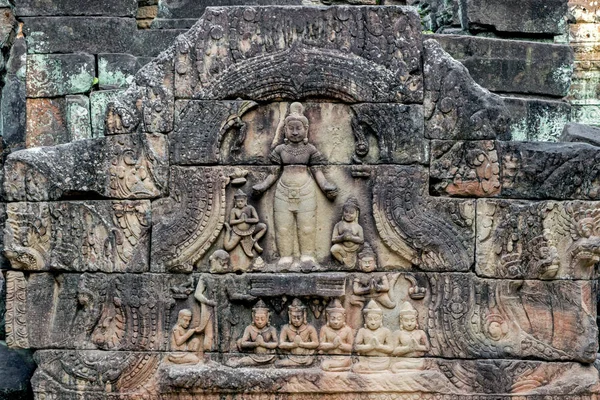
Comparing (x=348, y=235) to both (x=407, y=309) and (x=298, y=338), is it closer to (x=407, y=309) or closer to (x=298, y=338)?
(x=407, y=309)

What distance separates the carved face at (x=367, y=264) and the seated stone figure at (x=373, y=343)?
0.26 m

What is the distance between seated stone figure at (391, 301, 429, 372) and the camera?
8.75 m

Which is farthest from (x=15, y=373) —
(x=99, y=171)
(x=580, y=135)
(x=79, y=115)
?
(x=580, y=135)

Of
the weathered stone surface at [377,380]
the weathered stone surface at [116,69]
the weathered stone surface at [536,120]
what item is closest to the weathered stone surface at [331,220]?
the weathered stone surface at [377,380]

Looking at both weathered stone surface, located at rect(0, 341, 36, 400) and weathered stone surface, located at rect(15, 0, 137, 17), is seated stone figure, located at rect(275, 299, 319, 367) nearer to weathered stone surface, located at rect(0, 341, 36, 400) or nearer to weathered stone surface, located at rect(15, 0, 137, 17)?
weathered stone surface, located at rect(0, 341, 36, 400)

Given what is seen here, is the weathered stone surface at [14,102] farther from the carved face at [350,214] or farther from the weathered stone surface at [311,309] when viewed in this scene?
the carved face at [350,214]

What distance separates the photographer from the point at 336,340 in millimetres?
→ 8758

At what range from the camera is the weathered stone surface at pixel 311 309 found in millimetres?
8734

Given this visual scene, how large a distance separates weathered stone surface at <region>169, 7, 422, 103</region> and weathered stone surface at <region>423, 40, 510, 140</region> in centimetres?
12

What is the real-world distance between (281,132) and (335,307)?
1.46 metres

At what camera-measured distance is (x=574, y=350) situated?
8719 mm

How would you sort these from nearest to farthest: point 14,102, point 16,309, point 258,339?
1. point 258,339
2. point 16,309
3. point 14,102

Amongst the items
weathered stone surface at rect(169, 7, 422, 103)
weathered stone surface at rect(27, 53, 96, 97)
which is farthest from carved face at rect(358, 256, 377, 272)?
weathered stone surface at rect(27, 53, 96, 97)

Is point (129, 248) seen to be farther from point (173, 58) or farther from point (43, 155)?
point (173, 58)
